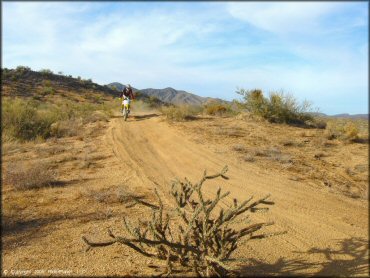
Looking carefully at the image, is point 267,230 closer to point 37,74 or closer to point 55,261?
point 55,261

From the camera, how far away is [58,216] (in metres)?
6.18

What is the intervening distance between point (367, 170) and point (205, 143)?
4.66 meters

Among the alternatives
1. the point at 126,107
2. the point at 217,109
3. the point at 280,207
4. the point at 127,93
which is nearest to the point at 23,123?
the point at 126,107

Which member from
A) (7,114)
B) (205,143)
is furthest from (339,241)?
(7,114)

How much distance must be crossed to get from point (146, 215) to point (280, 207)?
2247 millimetres

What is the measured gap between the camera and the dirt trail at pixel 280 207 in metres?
4.52

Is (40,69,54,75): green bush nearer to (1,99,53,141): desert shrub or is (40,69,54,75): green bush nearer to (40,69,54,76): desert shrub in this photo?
(40,69,54,76): desert shrub

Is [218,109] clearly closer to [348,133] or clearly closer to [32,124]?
[348,133]

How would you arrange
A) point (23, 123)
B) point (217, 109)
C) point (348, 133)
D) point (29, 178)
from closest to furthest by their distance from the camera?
point (29, 178), point (348, 133), point (23, 123), point (217, 109)

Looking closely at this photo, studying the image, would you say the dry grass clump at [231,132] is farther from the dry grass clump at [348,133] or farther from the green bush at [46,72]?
the green bush at [46,72]

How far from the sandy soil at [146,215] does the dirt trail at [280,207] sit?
1cm

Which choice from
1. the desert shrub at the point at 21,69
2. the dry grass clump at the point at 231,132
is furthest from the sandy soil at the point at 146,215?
the desert shrub at the point at 21,69

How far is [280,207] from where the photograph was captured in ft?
21.6

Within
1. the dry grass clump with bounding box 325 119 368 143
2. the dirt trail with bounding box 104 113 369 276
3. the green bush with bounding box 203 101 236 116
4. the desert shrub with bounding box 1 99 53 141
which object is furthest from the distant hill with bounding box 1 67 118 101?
the dry grass clump with bounding box 325 119 368 143
